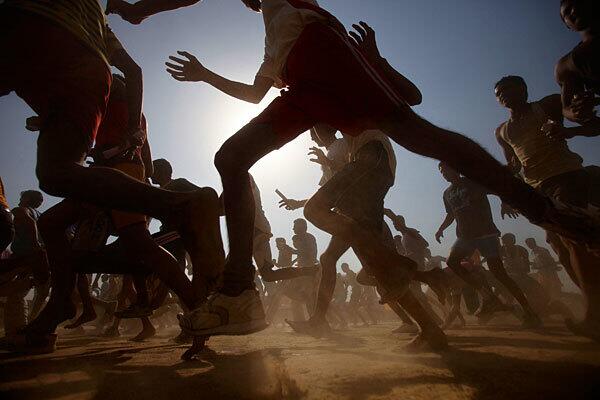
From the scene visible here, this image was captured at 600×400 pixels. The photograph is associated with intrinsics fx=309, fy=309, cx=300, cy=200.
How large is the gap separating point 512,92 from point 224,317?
3.81 metres

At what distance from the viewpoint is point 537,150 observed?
10.2ft

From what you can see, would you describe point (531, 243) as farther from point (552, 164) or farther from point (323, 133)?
point (323, 133)

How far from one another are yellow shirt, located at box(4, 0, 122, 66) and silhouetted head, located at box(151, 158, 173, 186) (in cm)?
349

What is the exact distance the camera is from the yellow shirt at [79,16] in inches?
56.9

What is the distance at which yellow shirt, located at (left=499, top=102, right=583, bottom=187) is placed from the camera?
2.94 m

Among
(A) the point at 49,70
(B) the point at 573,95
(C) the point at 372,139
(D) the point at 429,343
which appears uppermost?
(B) the point at 573,95

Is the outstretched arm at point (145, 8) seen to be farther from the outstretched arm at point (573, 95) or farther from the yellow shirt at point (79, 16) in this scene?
the outstretched arm at point (573, 95)

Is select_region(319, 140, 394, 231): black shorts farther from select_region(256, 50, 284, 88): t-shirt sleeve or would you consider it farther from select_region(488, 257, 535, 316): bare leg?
select_region(488, 257, 535, 316): bare leg

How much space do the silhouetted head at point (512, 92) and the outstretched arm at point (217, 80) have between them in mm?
2818

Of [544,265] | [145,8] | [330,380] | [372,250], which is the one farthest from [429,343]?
[544,265]

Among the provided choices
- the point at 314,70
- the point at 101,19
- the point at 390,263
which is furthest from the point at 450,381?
the point at 101,19

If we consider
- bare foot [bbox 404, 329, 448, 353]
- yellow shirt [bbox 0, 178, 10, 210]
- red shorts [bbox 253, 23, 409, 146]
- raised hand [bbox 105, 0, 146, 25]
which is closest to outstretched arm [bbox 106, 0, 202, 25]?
raised hand [bbox 105, 0, 146, 25]

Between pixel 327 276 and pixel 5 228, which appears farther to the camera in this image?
pixel 327 276

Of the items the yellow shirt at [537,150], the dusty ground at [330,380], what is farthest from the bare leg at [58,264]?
the yellow shirt at [537,150]
